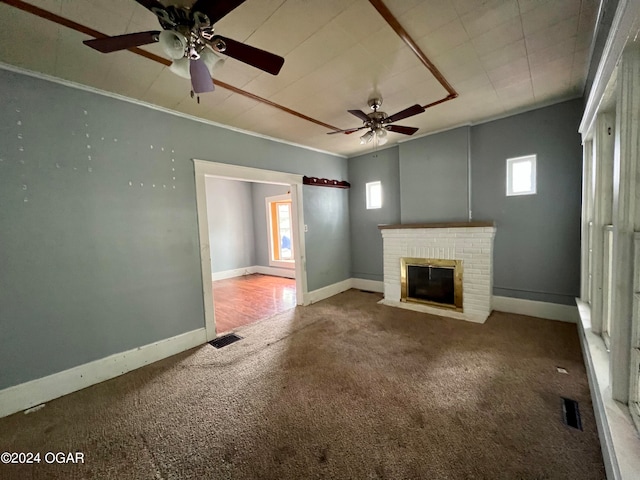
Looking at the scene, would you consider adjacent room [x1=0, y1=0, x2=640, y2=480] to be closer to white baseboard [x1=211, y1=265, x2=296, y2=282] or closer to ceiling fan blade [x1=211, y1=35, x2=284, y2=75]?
ceiling fan blade [x1=211, y1=35, x2=284, y2=75]

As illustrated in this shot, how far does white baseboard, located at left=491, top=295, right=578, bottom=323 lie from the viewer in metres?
2.92

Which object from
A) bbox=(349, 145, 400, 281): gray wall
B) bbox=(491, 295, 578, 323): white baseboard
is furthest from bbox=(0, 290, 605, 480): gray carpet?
bbox=(349, 145, 400, 281): gray wall

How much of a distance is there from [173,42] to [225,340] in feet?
9.05

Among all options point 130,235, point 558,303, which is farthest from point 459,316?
point 130,235

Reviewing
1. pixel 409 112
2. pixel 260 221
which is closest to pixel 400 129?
pixel 409 112

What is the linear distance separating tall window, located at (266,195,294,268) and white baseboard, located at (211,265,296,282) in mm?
225

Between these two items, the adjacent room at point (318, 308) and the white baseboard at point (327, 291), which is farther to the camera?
the white baseboard at point (327, 291)

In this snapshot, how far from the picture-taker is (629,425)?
113 centimetres

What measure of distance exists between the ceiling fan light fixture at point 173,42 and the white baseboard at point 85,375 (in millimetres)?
2530

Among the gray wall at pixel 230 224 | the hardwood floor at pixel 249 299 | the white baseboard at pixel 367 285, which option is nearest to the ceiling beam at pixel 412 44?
the white baseboard at pixel 367 285

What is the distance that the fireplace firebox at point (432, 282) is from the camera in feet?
11.1

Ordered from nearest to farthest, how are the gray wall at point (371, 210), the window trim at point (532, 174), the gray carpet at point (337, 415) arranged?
the gray carpet at point (337, 415), the window trim at point (532, 174), the gray wall at point (371, 210)

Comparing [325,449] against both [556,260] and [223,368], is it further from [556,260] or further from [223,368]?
[556,260]

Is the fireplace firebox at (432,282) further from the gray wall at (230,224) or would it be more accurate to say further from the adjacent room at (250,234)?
the gray wall at (230,224)
